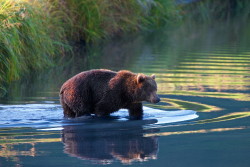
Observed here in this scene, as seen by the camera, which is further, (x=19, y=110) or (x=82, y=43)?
(x=82, y=43)

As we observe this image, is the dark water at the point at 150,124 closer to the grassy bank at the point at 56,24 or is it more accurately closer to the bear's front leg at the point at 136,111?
the bear's front leg at the point at 136,111

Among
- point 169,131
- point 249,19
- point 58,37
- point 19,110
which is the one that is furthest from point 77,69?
point 249,19

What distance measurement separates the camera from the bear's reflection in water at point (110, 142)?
7.26 m

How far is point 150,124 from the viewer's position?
9453 mm

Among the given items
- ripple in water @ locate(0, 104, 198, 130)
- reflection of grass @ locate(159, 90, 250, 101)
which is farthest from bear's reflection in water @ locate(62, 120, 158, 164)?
reflection of grass @ locate(159, 90, 250, 101)

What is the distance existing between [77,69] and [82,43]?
6.11 meters

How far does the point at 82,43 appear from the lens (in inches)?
882

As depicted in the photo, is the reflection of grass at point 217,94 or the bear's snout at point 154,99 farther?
the reflection of grass at point 217,94

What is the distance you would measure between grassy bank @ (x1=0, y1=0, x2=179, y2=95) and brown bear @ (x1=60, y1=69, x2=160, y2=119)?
359 centimetres

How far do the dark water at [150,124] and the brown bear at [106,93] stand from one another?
9.7 inches

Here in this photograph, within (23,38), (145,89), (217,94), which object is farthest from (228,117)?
(23,38)

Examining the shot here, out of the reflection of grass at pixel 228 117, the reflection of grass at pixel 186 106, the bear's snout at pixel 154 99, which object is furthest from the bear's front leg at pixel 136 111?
the reflection of grass at pixel 228 117

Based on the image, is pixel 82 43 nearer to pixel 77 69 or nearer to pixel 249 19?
pixel 77 69

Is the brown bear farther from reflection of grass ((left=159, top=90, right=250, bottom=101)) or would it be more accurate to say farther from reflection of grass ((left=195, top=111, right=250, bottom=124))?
reflection of grass ((left=159, top=90, right=250, bottom=101))
